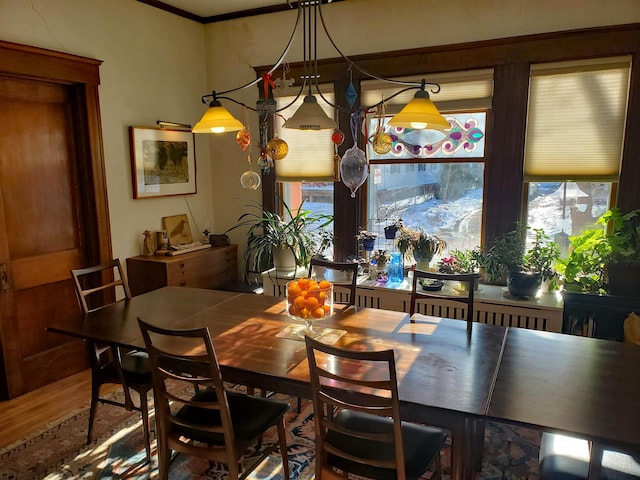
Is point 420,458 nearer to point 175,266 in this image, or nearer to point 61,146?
point 175,266

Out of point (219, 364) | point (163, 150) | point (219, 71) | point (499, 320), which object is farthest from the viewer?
point (219, 71)

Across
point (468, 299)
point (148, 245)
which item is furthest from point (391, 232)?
point (148, 245)

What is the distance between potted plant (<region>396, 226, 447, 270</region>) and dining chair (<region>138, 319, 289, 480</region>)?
188 centimetres

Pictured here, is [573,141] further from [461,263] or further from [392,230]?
[392,230]

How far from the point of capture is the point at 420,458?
1.83 meters

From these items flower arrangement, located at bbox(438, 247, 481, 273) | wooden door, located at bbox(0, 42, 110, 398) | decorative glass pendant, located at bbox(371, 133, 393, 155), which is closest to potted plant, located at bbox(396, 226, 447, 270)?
flower arrangement, located at bbox(438, 247, 481, 273)

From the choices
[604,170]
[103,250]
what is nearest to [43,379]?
[103,250]

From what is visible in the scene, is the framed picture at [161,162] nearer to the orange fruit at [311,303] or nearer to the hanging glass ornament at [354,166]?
the hanging glass ornament at [354,166]

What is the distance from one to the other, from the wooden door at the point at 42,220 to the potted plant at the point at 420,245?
2363mm

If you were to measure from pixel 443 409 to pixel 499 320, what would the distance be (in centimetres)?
190

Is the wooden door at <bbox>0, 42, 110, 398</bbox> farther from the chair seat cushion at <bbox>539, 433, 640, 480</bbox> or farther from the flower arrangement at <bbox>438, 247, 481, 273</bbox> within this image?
the chair seat cushion at <bbox>539, 433, 640, 480</bbox>

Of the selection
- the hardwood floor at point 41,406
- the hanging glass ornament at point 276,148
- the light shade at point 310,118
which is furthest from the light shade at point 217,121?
the hardwood floor at point 41,406

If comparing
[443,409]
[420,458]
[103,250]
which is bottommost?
[420,458]

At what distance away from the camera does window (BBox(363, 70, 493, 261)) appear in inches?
141
